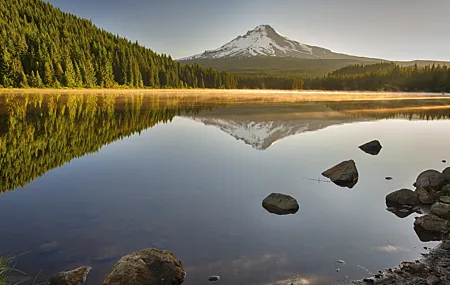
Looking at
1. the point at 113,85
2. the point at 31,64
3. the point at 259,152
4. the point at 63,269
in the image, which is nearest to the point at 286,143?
the point at 259,152

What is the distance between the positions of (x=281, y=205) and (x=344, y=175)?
15.1ft

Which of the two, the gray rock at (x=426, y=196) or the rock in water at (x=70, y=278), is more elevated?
the gray rock at (x=426, y=196)

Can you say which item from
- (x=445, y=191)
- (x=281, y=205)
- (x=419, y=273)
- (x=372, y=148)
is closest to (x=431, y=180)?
(x=445, y=191)

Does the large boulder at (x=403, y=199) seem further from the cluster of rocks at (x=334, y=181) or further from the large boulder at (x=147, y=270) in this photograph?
the large boulder at (x=147, y=270)

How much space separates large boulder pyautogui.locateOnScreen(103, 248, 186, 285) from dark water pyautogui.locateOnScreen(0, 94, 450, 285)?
0.39m

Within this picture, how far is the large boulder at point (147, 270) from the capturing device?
6266 millimetres

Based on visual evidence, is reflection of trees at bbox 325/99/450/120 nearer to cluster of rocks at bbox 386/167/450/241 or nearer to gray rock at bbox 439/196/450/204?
cluster of rocks at bbox 386/167/450/241

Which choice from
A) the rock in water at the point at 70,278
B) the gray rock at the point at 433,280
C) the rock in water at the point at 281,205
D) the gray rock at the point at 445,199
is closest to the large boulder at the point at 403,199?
the gray rock at the point at 445,199

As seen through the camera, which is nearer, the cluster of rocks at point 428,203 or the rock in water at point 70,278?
the rock in water at point 70,278

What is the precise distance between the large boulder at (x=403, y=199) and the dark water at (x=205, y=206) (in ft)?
1.56

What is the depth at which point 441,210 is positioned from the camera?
10.3 meters

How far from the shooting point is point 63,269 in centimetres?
698

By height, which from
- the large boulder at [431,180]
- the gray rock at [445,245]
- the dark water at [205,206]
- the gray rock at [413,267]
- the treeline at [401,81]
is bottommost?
the dark water at [205,206]

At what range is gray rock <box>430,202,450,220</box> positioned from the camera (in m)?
10.1
